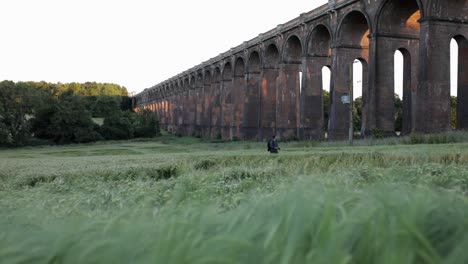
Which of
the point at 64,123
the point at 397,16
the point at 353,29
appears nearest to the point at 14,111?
the point at 64,123

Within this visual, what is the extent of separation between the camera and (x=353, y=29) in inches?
1081

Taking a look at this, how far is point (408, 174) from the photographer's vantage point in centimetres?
560

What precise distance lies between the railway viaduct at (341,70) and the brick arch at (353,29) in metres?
0.06

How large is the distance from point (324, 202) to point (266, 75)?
124ft

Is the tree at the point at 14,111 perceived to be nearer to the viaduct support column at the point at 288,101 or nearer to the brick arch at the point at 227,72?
the brick arch at the point at 227,72

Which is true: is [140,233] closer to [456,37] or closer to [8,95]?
[456,37]

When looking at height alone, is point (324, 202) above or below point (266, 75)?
below

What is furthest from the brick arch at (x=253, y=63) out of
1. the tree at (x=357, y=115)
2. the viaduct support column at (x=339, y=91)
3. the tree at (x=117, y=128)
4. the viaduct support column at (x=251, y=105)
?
the tree at (x=357, y=115)

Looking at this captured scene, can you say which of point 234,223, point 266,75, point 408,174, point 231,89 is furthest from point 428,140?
point 231,89

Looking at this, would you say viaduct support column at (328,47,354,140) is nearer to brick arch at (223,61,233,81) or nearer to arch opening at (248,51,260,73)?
arch opening at (248,51,260,73)

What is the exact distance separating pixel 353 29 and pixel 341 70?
264 centimetres

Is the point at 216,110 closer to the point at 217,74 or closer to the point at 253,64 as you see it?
the point at 217,74

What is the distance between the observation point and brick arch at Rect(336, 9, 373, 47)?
26748mm

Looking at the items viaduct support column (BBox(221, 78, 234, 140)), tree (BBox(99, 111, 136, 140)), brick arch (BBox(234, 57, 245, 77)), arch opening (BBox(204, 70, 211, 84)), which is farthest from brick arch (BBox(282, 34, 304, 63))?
tree (BBox(99, 111, 136, 140))
